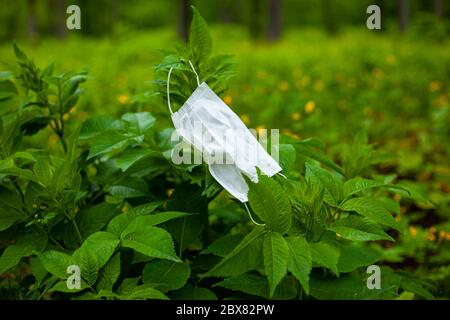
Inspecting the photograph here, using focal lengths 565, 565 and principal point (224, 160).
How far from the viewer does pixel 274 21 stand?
1664 centimetres

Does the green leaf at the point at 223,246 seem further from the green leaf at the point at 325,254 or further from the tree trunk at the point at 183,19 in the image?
the tree trunk at the point at 183,19

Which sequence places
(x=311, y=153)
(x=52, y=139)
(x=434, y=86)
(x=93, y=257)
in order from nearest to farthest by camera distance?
(x=93, y=257), (x=311, y=153), (x=52, y=139), (x=434, y=86)

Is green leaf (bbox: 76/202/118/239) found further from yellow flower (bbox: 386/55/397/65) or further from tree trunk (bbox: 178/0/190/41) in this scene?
tree trunk (bbox: 178/0/190/41)

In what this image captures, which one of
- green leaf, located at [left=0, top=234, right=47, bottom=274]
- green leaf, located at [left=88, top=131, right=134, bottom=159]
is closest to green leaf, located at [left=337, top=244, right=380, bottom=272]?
green leaf, located at [left=88, top=131, right=134, bottom=159]

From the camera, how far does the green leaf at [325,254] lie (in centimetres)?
143

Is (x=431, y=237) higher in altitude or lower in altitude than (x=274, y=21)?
lower

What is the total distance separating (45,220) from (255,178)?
622 millimetres

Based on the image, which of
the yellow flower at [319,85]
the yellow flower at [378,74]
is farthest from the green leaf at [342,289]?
the yellow flower at [378,74]

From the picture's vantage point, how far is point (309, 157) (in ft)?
6.66

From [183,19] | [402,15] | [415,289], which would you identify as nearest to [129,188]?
[415,289]

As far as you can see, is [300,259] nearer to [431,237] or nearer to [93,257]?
[93,257]

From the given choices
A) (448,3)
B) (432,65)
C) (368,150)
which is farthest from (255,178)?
(448,3)

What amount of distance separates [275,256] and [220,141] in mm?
422

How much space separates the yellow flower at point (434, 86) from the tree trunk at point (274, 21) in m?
9.89
